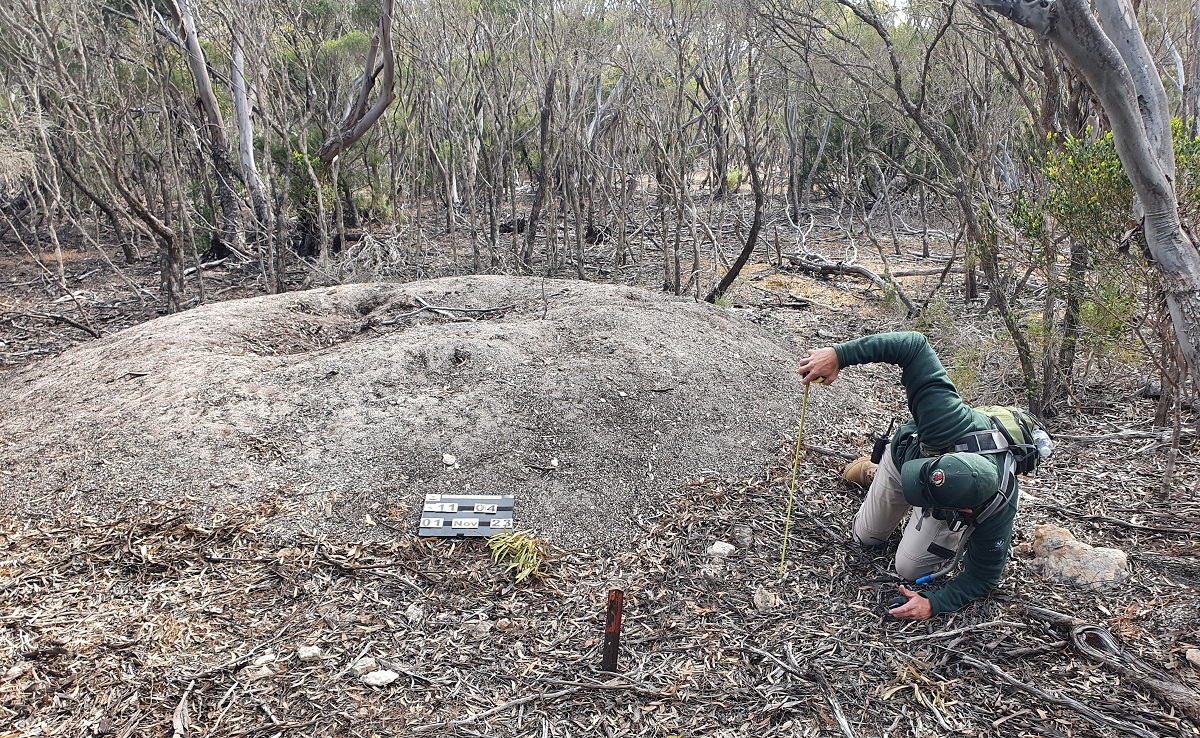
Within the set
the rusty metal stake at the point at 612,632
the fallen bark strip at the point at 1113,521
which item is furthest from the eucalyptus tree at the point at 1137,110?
the rusty metal stake at the point at 612,632

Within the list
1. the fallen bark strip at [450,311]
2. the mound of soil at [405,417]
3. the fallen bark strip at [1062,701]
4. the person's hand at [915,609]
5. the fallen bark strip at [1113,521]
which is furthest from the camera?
the fallen bark strip at [450,311]

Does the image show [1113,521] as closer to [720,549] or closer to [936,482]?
[936,482]

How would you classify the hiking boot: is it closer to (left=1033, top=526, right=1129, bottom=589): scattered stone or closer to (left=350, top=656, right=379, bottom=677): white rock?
(left=1033, top=526, right=1129, bottom=589): scattered stone

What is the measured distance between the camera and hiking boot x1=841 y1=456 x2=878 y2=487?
3516mm

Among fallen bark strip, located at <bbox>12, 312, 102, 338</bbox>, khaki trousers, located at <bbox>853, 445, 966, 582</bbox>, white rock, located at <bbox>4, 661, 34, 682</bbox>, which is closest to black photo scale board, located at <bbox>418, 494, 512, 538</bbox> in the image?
white rock, located at <bbox>4, 661, 34, 682</bbox>

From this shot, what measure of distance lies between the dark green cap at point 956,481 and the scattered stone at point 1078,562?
0.62 metres

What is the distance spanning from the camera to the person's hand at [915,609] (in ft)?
8.71

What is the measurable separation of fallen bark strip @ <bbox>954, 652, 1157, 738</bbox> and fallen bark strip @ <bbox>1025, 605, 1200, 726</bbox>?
16cm

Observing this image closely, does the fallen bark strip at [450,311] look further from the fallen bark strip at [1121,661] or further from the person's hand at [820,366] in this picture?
the fallen bark strip at [1121,661]

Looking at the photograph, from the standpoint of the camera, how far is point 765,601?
2.90 m

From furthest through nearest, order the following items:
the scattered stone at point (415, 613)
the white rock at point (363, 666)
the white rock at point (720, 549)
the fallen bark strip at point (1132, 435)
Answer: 1. the fallen bark strip at point (1132, 435)
2. the white rock at point (720, 549)
3. the scattered stone at point (415, 613)
4. the white rock at point (363, 666)

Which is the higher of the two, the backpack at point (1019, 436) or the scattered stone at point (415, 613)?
the backpack at point (1019, 436)

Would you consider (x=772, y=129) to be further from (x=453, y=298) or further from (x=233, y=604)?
(x=233, y=604)

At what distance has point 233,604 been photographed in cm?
283
